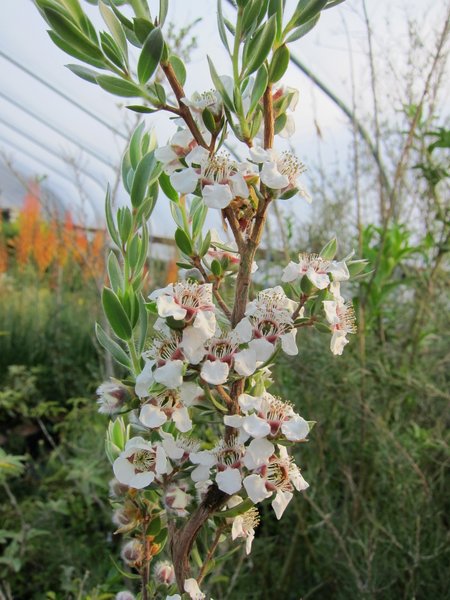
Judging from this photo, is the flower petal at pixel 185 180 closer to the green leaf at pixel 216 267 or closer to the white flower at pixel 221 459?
the green leaf at pixel 216 267

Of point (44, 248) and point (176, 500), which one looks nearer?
point (176, 500)

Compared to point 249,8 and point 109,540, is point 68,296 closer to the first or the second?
point 109,540

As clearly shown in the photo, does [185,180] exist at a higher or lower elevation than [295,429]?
higher

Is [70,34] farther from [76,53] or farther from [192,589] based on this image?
[192,589]

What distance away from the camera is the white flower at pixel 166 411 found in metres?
0.51

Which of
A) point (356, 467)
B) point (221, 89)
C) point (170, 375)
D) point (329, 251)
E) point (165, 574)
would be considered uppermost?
point (221, 89)

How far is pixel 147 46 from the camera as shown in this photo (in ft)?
1.65

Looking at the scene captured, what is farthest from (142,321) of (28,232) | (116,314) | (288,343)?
(28,232)

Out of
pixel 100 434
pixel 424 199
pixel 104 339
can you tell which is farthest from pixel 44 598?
pixel 424 199

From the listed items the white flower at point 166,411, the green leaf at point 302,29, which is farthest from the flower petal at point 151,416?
the green leaf at point 302,29

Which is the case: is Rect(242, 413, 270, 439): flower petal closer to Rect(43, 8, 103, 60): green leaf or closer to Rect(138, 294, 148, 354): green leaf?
Rect(138, 294, 148, 354): green leaf

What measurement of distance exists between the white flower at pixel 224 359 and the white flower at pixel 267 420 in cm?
3

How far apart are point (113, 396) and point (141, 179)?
19cm

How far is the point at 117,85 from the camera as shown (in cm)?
53
